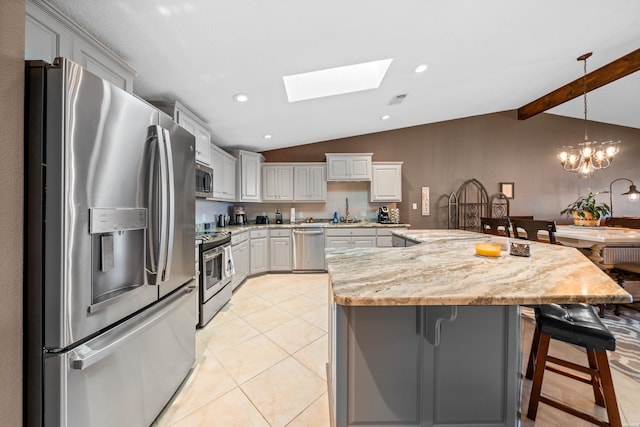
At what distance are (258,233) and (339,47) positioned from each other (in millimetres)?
2970

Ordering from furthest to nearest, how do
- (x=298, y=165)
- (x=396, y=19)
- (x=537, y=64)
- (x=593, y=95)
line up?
(x=298, y=165), (x=593, y=95), (x=537, y=64), (x=396, y=19)

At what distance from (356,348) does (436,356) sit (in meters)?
0.36

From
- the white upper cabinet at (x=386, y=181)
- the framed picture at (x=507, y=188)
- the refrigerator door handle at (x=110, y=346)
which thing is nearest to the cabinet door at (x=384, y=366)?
the refrigerator door handle at (x=110, y=346)

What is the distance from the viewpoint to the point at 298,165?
4637 mm

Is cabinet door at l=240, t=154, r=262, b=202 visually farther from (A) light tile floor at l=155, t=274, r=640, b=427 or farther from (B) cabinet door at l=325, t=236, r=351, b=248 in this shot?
(A) light tile floor at l=155, t=274, r=640, b=427

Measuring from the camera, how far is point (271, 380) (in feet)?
5.56

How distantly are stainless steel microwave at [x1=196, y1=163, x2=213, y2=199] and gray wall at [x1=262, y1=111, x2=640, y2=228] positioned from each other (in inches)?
139

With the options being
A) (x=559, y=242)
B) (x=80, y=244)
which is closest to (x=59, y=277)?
(x=80, y=244)

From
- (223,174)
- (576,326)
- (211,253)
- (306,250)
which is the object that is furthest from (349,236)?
(576,326)

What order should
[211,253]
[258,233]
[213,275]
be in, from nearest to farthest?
1. [211,253]
2. [213,275]
3. [258,233]

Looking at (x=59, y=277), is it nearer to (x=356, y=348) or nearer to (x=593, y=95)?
(x=356, y=348)

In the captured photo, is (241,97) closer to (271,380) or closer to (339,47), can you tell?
(339,47)

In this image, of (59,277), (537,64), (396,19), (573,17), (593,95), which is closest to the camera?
(59,277)

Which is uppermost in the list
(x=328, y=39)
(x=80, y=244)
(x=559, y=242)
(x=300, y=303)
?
(x=328, y=39)
